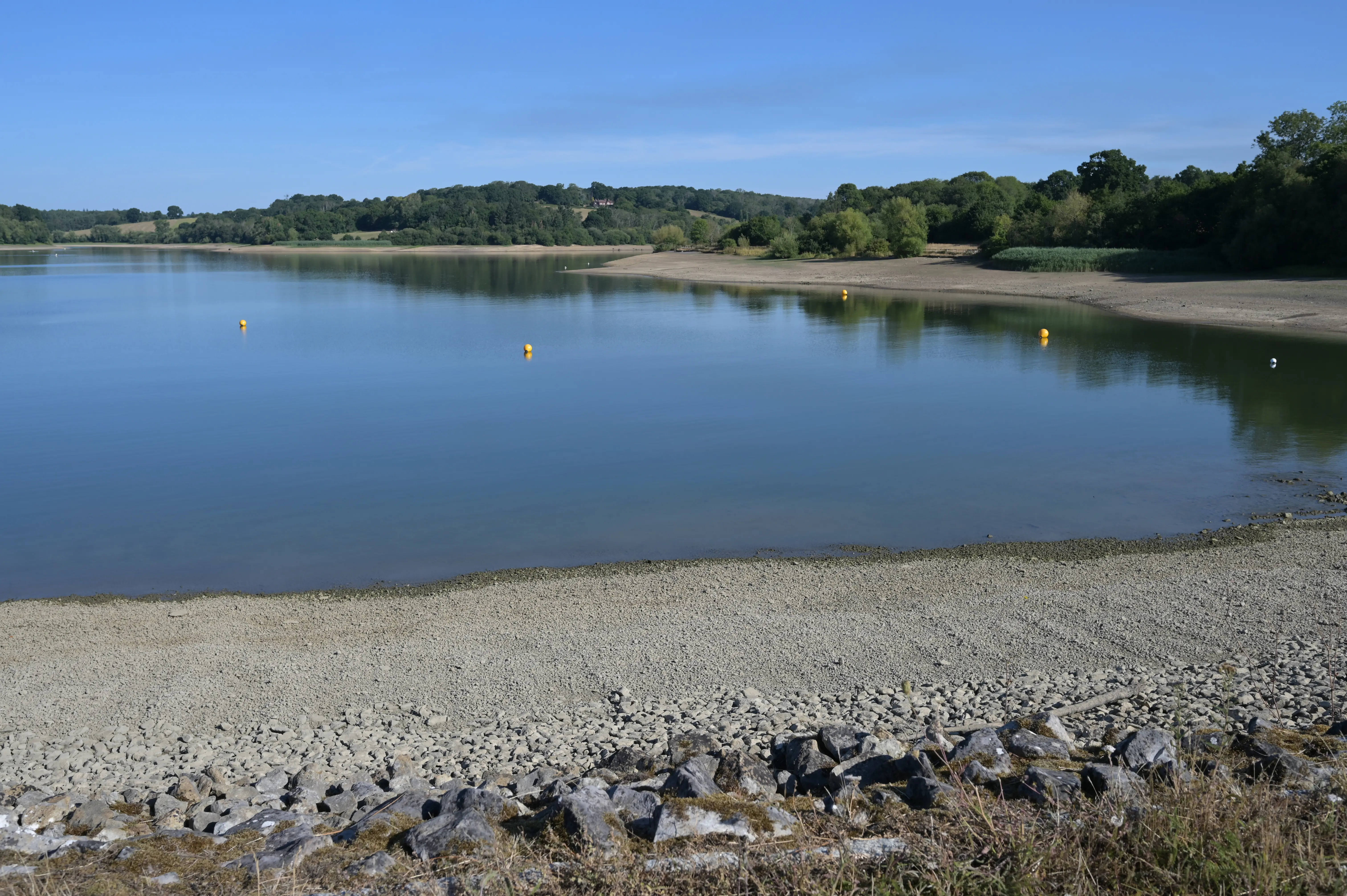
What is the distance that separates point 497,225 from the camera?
150875mm

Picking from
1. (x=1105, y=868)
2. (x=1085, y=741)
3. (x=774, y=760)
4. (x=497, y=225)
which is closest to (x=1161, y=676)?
(x=1085, y=741)

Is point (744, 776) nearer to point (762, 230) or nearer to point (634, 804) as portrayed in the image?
point (634, 804)

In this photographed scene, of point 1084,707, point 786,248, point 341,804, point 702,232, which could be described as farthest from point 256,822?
point 702,232

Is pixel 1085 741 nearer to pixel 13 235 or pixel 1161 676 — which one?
pixel 1161 676

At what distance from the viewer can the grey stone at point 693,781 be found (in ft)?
16.1

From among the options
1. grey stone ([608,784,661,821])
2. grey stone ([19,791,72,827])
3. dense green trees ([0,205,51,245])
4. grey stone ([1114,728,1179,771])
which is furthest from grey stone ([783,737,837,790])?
dense green trees ([0,205,51,245])

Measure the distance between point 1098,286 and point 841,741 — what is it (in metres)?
47.2

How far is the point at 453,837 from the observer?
4.49m

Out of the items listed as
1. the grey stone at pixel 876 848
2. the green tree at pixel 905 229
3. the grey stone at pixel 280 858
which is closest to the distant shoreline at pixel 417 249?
the green tree at pixel 905 229

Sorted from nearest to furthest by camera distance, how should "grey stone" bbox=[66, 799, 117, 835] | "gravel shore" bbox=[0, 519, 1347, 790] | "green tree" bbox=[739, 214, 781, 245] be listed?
"grey stone" bbox=[66, 799, 117, 835]
"gravel shore" bbox=[0, 519, 1347, 790]
"green tree" bbox=[739, 214, 781, 245]

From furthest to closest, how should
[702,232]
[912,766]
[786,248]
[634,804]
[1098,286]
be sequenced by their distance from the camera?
[702,232] → [786,248] → [1098,286] → [912,766] → [634,804]

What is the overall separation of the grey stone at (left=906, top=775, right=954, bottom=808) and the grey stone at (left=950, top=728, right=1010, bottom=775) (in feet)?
1.28

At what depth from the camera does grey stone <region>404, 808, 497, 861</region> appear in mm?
4387

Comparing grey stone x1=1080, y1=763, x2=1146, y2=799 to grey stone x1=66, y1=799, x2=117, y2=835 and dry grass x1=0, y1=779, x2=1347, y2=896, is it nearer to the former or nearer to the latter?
dry grass x1=0, y1=779, x2=1347, y2=896
